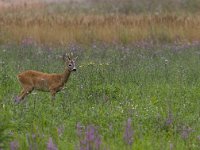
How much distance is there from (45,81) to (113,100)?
1.28 m

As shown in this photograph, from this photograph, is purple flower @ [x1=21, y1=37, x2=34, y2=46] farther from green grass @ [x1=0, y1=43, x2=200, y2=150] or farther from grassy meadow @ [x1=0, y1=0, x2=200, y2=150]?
green grass @ [x1=0, y1=43, x2=200, y2=150]

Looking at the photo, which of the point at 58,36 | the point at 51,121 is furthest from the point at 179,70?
the point at 58,36

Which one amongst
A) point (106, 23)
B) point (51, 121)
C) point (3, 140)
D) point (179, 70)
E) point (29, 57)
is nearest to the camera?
point (3, 140)

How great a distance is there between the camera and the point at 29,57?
1552 centimetres

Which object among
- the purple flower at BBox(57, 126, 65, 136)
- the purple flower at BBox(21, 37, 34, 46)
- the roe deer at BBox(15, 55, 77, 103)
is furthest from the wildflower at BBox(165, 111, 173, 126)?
the purple flower at BBox(21, 37, 34, 46)

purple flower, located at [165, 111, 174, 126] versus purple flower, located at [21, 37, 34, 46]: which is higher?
purple flower, located at [165, 111, 174, 126]

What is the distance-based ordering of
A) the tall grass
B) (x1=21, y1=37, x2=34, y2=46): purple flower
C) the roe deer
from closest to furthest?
the roe deer → (x1=21, y1=37, x2=34, y2=46): purple flower → the tall grass

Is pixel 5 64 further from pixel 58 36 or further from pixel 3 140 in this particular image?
pixel 3 140

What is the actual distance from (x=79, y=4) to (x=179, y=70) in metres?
22.6

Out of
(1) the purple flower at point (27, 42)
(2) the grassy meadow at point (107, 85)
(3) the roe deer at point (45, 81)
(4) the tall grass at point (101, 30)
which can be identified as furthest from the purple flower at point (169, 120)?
(4) the tall grass at point (101, 30)

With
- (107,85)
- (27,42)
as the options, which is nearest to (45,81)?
(107,85)

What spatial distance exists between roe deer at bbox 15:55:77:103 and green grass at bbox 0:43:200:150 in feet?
0.55

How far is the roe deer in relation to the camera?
10.3 meters

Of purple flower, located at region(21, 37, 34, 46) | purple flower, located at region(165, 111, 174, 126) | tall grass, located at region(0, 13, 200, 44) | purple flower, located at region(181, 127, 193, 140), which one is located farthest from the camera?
tall grass, located at region(0, 13, 200, 44)
